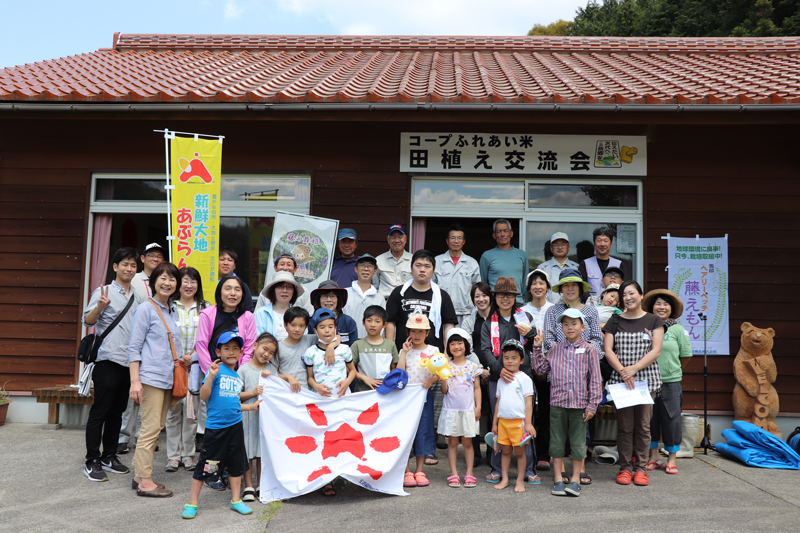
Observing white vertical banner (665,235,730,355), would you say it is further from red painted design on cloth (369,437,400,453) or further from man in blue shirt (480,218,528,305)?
red painted design on cloth (369,437,400,453)

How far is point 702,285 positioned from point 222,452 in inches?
213

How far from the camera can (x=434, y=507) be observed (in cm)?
402

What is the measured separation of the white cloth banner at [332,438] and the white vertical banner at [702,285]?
3.71m

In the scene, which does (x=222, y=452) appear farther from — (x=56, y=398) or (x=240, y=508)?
(x=56, y=398)

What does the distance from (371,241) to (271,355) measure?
2712mm

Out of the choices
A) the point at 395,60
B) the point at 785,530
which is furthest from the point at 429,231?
the point at 785,530

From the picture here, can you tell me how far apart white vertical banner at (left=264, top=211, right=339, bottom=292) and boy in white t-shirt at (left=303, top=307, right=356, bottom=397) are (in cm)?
177

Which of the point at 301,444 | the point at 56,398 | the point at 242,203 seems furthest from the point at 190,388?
the point at 242,203

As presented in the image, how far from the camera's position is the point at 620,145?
6.68 meters

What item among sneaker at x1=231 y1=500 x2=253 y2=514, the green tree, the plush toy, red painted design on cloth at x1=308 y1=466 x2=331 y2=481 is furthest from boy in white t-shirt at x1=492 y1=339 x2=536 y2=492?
the green tree

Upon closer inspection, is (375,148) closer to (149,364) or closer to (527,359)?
(527,359)

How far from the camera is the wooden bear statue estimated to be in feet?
20.0

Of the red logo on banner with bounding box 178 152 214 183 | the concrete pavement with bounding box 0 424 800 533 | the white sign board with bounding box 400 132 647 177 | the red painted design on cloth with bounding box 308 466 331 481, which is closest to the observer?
the concrete pavement with bounding box 0 424 800 533

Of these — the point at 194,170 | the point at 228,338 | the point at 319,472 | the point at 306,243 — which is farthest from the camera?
the point at 306,243
